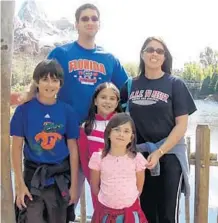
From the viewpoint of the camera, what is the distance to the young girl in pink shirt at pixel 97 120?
2182 mm

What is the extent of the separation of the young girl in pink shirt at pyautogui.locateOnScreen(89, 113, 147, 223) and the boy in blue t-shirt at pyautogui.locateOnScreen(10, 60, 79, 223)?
5.8 inches

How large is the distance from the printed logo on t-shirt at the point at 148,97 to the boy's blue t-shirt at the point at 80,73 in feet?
0.80

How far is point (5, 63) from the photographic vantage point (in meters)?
1.72

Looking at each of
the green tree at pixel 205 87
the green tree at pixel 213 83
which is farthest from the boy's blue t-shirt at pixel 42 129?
the green tree at pixel 213 83

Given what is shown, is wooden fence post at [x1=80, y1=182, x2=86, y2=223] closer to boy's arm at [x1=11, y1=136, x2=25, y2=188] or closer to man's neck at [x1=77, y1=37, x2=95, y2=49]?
boy's arm at [x1=11, y1=136, x2=25, y2=188]

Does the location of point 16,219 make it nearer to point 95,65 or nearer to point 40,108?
point 40,108

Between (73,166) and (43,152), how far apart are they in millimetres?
171

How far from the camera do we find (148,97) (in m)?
2.15

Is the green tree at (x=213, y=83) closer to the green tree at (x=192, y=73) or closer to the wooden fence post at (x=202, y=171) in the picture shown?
the green tree at (x=192, y=73)

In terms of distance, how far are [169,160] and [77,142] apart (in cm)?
49

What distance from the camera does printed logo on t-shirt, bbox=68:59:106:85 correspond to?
227cm

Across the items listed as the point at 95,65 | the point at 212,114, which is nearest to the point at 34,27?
the point at 212,114

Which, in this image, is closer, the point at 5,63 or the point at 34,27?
the point at 5,63

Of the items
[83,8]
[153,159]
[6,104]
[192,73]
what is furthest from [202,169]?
[192,73]
